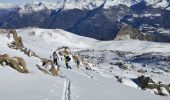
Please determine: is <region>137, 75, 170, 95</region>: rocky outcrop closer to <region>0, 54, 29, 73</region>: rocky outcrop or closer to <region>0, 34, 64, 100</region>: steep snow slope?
<region>0, 54, 29, 73</region>: rocky outcrop

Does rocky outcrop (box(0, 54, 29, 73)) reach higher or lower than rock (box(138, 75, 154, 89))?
higher

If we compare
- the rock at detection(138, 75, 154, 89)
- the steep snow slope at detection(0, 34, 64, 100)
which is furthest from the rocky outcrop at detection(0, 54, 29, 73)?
the rock at detection(138, 75, 154, 89)

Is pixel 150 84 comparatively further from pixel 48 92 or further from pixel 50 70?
pixel 48 92

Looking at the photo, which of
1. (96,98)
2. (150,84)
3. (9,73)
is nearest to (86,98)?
(96,98)

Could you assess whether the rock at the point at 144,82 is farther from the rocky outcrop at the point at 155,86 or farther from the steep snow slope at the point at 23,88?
the steep snow slope at the point at 23,88

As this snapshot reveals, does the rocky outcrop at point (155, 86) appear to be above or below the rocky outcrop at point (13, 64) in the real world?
below

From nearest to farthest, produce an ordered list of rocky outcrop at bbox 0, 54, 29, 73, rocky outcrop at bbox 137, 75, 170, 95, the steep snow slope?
1. the steep snow slope
2. rocky outcrop at bbox 0, 54, 29, 73
3. rocky outcrop at bbox 137, 75, 170, 95

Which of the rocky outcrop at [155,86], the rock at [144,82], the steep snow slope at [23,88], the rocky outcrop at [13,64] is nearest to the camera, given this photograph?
the steep snow slope at [23,88]

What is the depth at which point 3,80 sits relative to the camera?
974 inches

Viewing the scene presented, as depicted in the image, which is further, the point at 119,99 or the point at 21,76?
the point at 21,76

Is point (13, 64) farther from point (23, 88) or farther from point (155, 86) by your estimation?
point (155, 86)

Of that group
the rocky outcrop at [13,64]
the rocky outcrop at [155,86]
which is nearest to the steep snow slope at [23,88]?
the rocky outcrop at [13,64]

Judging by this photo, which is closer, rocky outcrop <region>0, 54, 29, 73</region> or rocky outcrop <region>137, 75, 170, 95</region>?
rocky outcrop <region>0, 54, 29, 73</region>

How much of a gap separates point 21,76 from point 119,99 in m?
6.73
